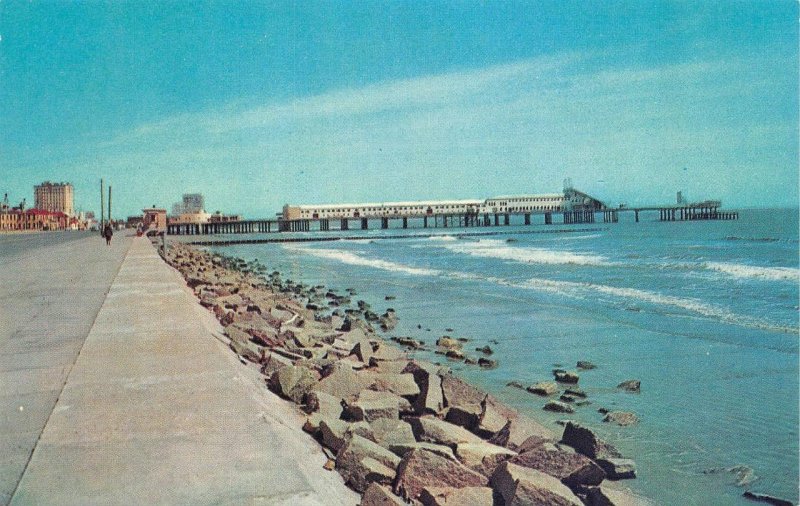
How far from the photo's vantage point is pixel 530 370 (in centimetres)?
821

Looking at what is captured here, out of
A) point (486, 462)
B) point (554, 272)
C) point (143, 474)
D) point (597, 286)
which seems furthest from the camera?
point (554, 272)

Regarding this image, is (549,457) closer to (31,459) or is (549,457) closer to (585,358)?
(31,459)

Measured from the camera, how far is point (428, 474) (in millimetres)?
3658

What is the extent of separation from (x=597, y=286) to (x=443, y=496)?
1542 cm

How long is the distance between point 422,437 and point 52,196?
21045 centimetres

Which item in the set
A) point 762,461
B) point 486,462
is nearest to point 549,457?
point 486,462

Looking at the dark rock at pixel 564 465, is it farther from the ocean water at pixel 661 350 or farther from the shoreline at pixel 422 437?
the ocean water at pixel 661 350

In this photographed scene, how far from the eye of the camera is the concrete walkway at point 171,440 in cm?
292

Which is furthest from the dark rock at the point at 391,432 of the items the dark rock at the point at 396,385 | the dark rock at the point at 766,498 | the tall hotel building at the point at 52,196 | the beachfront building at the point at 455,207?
the tall hotel building at the point at 52,196

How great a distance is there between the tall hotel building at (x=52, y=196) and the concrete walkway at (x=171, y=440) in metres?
205

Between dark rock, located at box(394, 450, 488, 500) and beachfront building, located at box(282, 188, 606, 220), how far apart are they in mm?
115006

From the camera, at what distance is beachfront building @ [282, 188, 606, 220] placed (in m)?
131

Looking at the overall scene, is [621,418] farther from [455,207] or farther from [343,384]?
[455,207]

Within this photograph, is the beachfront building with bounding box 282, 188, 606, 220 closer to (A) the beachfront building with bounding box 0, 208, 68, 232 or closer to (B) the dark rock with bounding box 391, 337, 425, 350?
(A) the beachfront building with bounding box 0, 208, 68, 232
